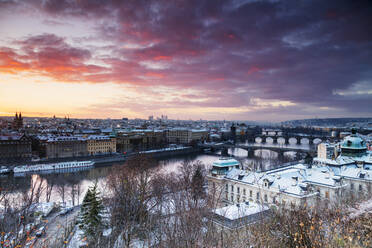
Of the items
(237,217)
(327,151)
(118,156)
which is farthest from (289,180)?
(118,156)

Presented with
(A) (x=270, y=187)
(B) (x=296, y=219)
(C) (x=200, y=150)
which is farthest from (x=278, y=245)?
(C) (x=200, y=150)

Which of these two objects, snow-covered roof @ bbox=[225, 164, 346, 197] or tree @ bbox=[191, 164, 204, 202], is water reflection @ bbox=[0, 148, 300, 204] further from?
snow-covered roof @ bbox=[225, 164, 346, 197]

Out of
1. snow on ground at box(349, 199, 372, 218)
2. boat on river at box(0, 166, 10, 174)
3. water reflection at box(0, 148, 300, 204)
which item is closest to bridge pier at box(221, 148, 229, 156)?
water reflection at box(0, 148, 300, 204)

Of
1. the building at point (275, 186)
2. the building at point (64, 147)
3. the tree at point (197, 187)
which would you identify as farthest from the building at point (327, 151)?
the building at point (64, 147)

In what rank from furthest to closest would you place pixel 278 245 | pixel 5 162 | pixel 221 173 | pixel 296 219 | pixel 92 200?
pixel 5 162
pixel 221 173
pixel 92 200
pixel 296 219
pixel 278 245

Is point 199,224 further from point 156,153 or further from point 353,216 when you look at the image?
point 156,153

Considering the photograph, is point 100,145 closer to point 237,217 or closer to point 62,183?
point 62,183
